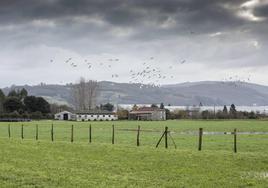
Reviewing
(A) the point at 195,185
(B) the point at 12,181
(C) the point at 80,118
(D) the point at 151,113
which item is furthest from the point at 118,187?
(D) the point at 151,113

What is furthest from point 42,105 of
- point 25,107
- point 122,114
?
point 122,114

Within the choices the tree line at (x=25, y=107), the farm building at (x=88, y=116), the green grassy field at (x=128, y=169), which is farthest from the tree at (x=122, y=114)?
the green grassy field at (x=128, y=169)

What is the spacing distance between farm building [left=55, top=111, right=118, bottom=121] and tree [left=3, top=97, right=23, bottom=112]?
1583 cm

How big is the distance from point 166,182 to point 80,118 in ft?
533

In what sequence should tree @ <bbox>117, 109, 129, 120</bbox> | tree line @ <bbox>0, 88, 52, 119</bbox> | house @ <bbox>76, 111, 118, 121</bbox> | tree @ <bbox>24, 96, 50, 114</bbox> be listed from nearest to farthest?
1. tree line @ <bbox>0, 88, 52, 119</bbox>
2. tree @ <bbox>24, 96, 50, 114</bbox>
3. house @ <bbox>76, 111, 118, 121</bbox>
4. tree @ <bbox>117, 109, 129, 120</bbox>

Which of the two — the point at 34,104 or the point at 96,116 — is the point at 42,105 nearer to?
the point at 34,104

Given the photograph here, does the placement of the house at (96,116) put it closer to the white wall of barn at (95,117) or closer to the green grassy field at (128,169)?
the white wall of barn at (95,117)

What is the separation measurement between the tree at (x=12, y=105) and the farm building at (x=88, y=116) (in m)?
15.8

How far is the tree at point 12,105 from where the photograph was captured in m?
162

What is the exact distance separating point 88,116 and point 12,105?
3214 centimetres

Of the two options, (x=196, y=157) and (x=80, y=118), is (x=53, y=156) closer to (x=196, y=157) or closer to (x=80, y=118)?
(x=196, y=157)

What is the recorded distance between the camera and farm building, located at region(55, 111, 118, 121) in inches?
7028

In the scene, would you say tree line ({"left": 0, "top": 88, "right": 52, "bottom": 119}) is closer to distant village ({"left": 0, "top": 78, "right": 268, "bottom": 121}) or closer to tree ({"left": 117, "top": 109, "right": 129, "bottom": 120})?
distant village ({"left": 0, "top": 78, "right": 268, "bottom": 121})

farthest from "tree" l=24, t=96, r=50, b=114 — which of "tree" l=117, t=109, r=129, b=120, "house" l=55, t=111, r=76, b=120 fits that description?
"tree" l=117, t=109, r=129, b=120
